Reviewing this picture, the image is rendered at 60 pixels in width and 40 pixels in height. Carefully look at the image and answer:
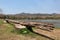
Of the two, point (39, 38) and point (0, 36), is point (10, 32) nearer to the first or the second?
point (0, 36)

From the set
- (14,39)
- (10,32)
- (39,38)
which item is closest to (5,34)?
(10,32)

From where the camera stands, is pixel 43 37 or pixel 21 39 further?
pixel 43 37

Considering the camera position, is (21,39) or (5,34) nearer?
(21,39)

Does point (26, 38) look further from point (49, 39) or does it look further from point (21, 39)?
point (49, 39)

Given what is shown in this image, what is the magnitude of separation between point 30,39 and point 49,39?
1225 mm

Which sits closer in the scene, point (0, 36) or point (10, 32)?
point (0, 36)

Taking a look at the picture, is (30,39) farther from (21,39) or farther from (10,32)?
(10,32)

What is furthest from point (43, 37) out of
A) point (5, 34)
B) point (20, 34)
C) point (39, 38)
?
point (5, 34)

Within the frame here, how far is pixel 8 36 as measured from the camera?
12414 mm

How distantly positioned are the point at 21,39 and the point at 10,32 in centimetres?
190

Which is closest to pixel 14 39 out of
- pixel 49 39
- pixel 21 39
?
pixel 21 39

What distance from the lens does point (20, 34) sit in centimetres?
1281

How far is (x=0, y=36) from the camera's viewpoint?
12.4 metres

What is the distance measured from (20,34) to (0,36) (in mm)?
1245
